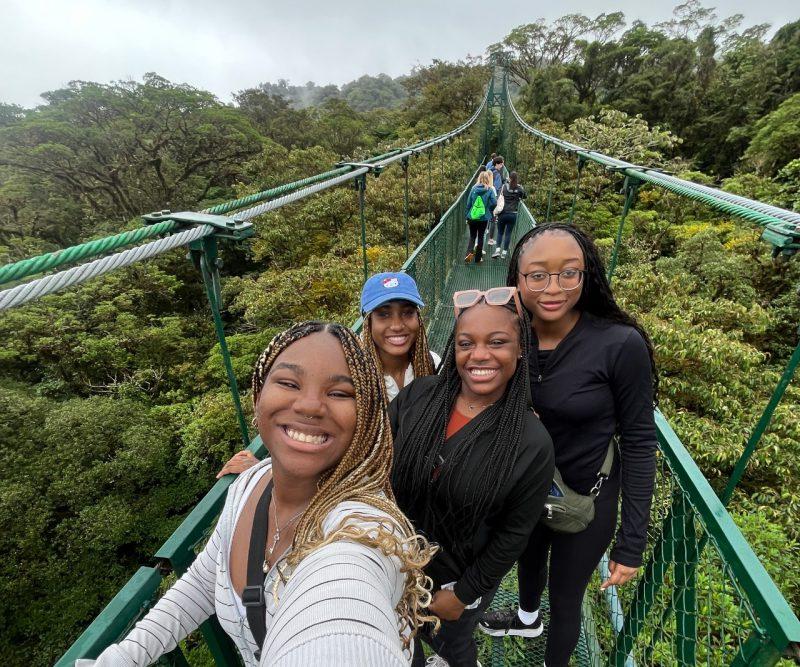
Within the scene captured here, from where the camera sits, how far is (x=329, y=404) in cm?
77

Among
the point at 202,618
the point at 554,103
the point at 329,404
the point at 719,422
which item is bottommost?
the point at 719,422

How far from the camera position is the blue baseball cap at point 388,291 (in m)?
1.53

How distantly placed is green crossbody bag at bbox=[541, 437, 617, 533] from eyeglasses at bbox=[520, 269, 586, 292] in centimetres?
42

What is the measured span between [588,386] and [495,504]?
36 cm

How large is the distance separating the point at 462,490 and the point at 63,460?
8.89 meters

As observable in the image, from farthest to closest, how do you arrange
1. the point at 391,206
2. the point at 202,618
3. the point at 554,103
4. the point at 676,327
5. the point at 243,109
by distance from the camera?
1. the point at 243,109
2. the point at 554,103
3. the point at 391,206
4. the point at 676,327
5. the point at 202,618

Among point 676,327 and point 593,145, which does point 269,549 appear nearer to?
point 676,327

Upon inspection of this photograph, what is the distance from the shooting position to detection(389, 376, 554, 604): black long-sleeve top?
101 centimetres

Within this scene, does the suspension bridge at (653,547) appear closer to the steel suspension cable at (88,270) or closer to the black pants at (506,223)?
the steel suspension cable at (88,270)

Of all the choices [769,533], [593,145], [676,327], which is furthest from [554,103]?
[769,533]

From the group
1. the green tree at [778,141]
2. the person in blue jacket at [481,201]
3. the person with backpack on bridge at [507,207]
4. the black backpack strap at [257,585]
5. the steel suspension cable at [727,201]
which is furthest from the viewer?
the green tree at [778,141]

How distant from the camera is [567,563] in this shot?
1.26 m

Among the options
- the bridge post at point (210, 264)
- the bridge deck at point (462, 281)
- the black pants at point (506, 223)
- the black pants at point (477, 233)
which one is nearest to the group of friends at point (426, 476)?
the bridge post at point (210, 264)

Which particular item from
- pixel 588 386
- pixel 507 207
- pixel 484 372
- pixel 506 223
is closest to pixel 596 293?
pixel 588 386
